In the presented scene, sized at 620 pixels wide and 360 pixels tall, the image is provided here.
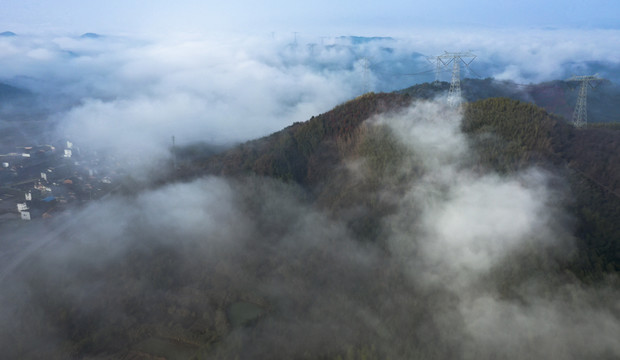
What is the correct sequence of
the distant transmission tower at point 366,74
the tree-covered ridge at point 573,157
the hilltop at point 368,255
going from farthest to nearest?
the distant transmission tower at point 366,74 → the tree-covered ridge at point 573,157 → the hilltop at point 368,255

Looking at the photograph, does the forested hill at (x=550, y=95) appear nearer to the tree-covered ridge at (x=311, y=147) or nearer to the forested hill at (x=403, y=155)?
the tree-covered ridge at (x=311, y=147)

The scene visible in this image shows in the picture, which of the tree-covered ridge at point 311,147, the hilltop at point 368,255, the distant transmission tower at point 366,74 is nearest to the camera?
the hilltop at point 368,255

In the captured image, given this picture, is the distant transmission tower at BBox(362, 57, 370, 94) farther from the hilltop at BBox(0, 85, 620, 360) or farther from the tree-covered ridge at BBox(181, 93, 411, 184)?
the hilltop at BBox(0, 85, 620, 360)

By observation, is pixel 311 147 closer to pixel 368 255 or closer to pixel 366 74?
pixel 368 255

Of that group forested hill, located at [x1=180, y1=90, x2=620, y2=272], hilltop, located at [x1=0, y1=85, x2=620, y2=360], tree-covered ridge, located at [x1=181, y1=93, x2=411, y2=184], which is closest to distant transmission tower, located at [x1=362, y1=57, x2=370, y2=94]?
tree-covered ridge, located at [x1=181, y1=93, x2=411, y2=184]

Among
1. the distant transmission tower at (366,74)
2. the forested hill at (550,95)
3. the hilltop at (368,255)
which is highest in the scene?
the distant transmission tower at (366,74)

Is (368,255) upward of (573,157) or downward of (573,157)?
downward

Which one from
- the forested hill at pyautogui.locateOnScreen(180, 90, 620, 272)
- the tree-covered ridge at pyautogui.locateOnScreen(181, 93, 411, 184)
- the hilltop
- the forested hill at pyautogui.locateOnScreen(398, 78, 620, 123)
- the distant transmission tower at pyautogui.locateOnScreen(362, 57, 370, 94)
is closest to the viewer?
the hilltop

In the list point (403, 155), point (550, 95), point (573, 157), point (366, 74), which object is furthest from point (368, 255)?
point (366, 74)

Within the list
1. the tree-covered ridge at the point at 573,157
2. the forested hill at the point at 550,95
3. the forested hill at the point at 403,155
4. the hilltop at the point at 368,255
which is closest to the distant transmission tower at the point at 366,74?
the forested hill at the point at 550,95

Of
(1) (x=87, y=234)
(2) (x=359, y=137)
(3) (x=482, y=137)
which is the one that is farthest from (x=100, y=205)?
(3) (x=482, y=137)
